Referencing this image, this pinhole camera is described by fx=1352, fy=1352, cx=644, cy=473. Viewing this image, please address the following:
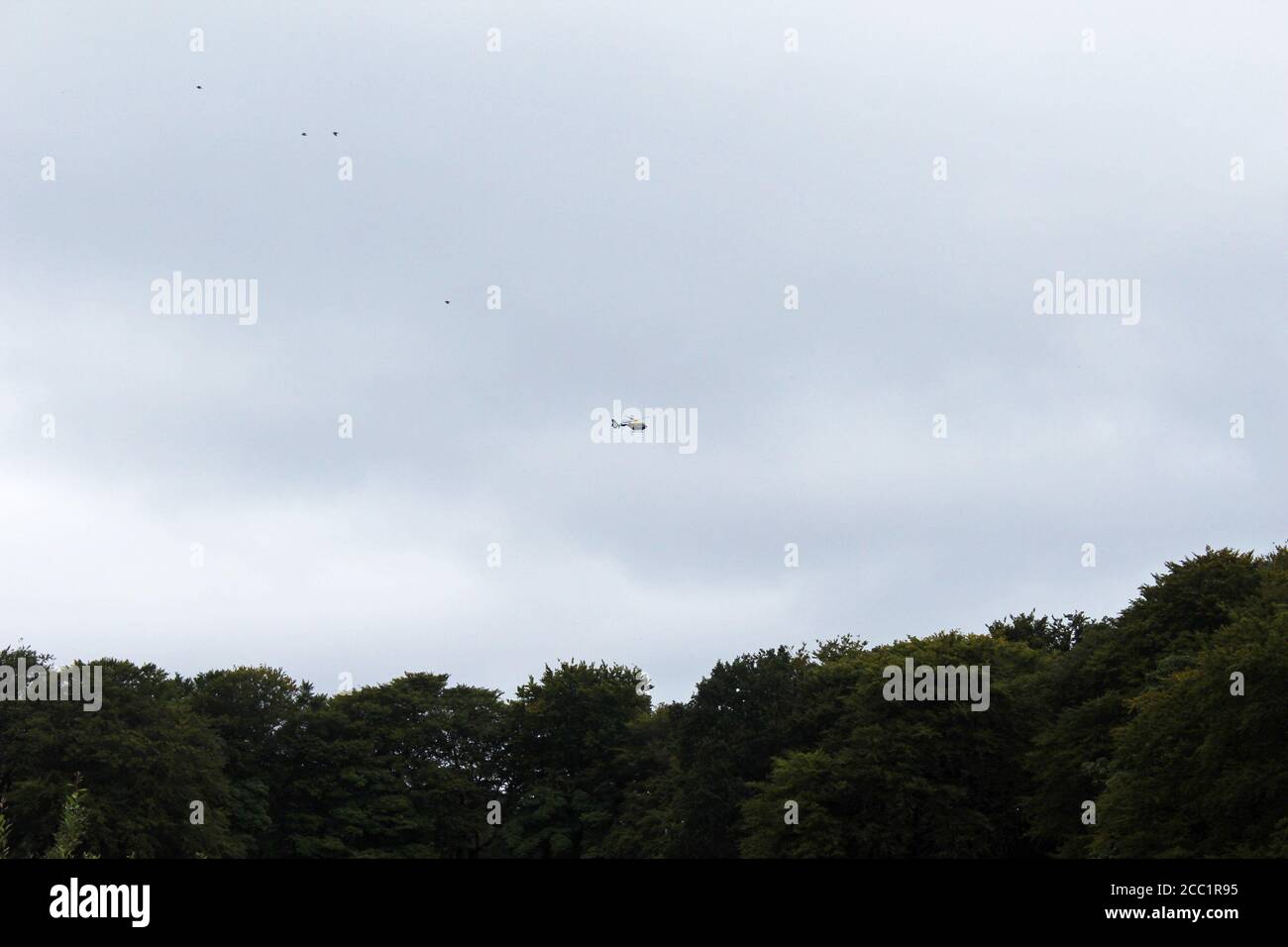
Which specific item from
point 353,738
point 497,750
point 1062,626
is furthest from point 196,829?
point 1062,626

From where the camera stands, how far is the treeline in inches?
2343

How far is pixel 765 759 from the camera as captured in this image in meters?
94.2

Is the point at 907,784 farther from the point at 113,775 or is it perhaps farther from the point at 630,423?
the point at 630,423

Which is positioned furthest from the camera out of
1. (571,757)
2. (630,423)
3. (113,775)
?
(630,423)

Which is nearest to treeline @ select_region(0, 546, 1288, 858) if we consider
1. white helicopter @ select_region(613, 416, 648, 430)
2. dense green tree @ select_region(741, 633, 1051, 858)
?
dense green tree @ select_region(741, 633, 1051, 858)

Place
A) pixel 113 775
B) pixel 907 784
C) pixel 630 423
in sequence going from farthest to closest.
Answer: pixel 630 423, pixel 113 775, pixel 907 784

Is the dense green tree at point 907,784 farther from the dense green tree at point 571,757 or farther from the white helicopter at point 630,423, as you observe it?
the white helicopter at point 630,423

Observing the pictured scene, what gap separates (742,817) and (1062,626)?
1474 inches

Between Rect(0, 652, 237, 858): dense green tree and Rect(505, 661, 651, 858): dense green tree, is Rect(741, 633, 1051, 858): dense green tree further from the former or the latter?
Rect(0, 652, 237, 858): dense green tree

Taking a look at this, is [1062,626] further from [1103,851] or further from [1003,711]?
[1103,851]

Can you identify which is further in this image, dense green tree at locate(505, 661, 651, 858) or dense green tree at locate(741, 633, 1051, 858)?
dense green tree at locate(505, 661, 651, 858)

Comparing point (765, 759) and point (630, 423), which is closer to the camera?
point (765, 759)

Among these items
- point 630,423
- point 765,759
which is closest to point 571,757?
point 765,759
